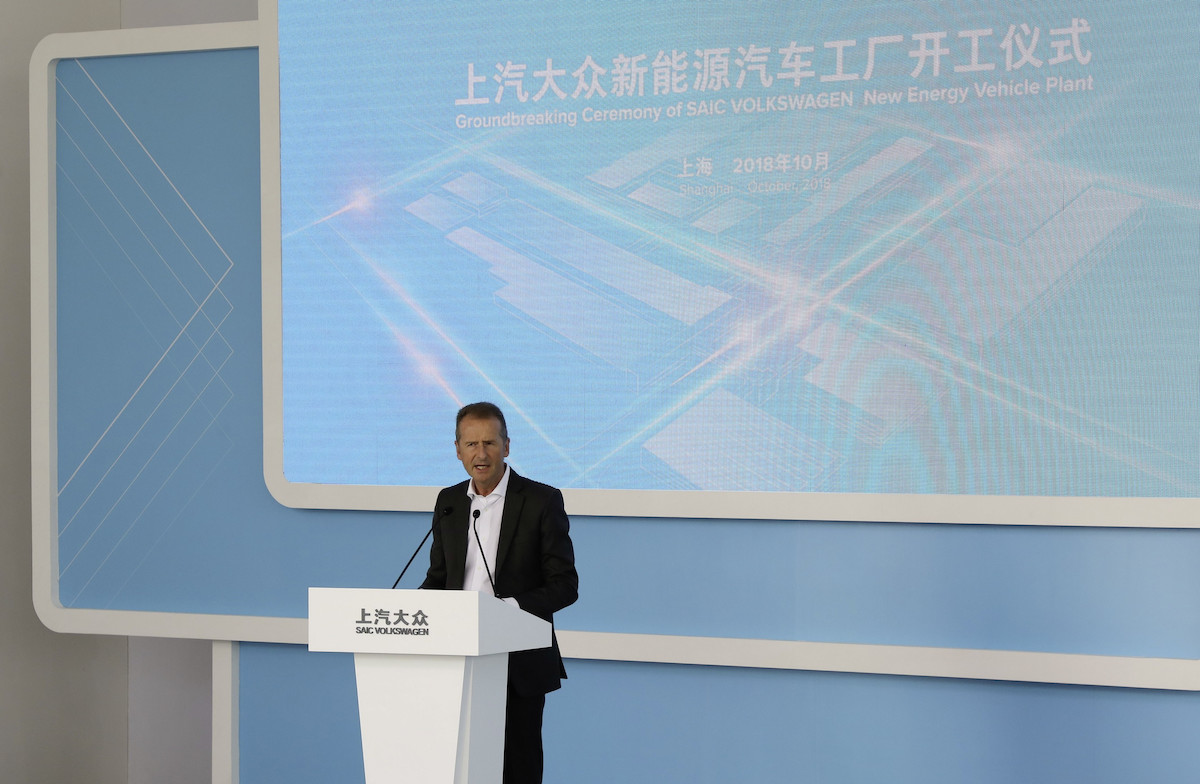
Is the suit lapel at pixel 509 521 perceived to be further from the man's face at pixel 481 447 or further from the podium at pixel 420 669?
the podium at pixel 420 669

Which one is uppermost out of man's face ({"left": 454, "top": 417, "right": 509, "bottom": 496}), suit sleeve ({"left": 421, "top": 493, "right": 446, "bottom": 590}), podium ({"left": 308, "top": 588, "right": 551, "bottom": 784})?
man's face ({"left": 454, "top": 417, "right": 509, "bottom": 496})

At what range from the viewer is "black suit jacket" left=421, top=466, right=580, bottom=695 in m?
2.30

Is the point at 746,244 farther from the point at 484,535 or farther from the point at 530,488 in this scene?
the point at 484,535

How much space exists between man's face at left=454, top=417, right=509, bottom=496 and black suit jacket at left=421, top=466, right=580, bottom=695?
7 centimetres

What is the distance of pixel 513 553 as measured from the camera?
Answer: 7.65 ft

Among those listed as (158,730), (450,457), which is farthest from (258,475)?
(158,730)

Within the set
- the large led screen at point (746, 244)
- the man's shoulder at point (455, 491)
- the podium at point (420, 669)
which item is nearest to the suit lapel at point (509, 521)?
the man's shoulder at point (455, 491)

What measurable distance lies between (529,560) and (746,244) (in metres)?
1.28

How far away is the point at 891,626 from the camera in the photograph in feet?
10.1

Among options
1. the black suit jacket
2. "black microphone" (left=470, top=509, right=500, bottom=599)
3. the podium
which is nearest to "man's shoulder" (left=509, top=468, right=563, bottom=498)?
the black suit jacket

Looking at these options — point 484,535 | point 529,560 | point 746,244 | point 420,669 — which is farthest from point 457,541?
point 746,244

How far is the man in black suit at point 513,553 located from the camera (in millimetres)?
2305

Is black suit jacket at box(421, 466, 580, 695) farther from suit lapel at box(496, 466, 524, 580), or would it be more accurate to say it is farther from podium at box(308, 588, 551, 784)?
podium at box(308, 588, 551, 784)

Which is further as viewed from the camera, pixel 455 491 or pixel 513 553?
pixel 455 491
